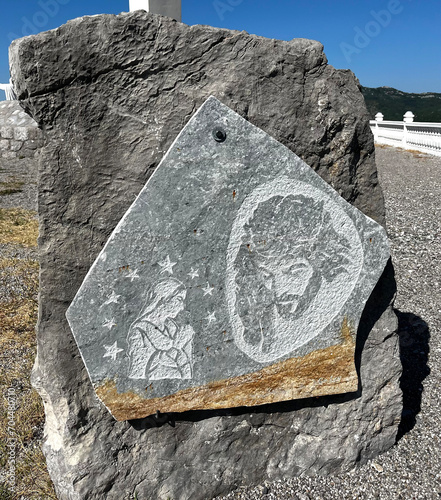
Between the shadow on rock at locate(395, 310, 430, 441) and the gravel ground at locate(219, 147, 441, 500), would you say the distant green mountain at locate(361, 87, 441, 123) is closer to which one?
the gravel ground at locate(219, 147, 441, 500)

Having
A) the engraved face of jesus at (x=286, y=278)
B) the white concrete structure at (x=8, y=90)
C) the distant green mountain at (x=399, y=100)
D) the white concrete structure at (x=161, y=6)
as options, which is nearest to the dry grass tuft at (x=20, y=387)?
the engraved face of jesus at (x=286, y=278)

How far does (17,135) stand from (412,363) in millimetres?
9123

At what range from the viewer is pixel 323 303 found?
1917mm

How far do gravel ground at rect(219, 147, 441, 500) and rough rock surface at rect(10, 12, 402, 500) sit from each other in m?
0.08

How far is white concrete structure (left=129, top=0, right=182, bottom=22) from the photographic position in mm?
3727

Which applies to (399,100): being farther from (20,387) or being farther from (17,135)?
(20,387)

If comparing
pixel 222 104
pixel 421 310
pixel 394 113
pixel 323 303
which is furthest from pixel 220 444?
pixel 394 113

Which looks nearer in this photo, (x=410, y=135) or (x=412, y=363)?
(x=412, y=363)

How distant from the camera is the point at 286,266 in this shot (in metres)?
1.85

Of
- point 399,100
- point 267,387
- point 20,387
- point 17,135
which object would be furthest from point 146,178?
point 399,100

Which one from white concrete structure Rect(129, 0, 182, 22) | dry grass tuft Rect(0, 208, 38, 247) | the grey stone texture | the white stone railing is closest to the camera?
white concrete structure Rect(129, 0, 182, 22)

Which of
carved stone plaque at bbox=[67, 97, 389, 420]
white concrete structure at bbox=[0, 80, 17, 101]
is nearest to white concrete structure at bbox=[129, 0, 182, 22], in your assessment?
carved stone plaque at bbox=[67, 97, 389, 420]

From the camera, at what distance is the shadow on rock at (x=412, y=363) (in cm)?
253

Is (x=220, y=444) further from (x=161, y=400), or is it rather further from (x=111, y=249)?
(x=111, y=249)
